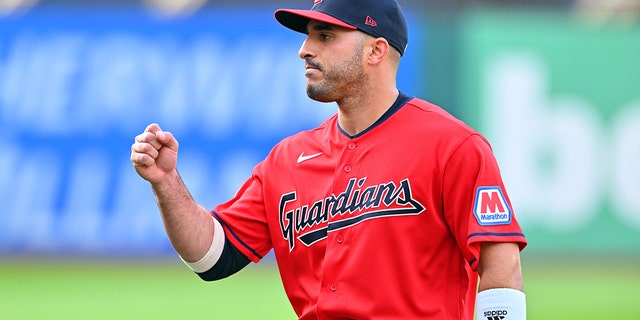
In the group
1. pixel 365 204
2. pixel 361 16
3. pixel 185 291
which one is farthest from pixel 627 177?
pixel 365 204

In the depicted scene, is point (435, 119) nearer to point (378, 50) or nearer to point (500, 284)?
point (378, 50)

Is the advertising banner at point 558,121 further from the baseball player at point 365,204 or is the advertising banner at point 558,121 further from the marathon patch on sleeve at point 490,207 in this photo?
the marathon patch on sleeve at point 490,207

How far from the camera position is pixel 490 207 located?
3822 mm

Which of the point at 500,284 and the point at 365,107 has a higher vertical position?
the point at 365,107

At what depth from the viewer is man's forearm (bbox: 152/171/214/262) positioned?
13.8 feet

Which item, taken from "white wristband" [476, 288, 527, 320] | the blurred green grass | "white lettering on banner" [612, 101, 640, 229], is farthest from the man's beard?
"white lettering on banner" [612, 101, 640, 229]

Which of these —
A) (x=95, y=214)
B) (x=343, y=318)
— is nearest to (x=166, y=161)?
(x=343, y=318)

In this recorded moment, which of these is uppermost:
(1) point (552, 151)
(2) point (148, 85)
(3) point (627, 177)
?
(2) point (148, 85)

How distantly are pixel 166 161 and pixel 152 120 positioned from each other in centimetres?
851

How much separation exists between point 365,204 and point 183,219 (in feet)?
2.26

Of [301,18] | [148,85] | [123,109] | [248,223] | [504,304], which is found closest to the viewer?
[504,304]

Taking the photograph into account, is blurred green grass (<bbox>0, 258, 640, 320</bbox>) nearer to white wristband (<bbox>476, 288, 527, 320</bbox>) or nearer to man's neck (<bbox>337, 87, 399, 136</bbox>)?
man's neck (<bbox>337, 87, 399, 136</bbox>)

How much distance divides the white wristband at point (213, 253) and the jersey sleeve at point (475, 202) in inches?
36.8

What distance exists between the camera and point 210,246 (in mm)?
4348
